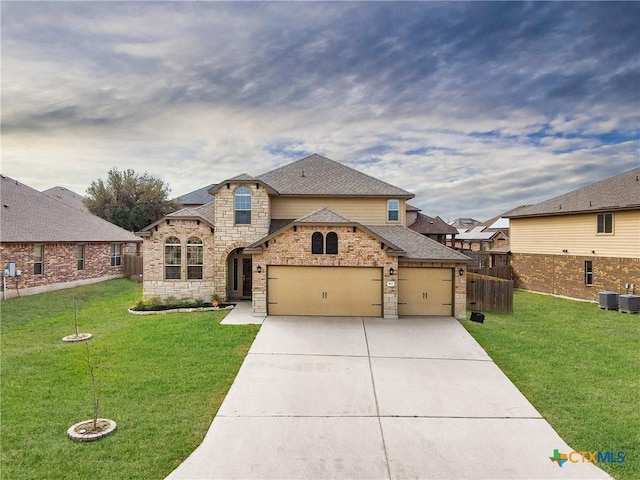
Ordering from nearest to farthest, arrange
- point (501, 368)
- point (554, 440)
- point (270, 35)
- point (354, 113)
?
point (554, 440) < point (501, 368) < point (270, 35) < point (354, 113)

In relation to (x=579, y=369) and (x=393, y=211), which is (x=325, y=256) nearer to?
(x=393, y=211)

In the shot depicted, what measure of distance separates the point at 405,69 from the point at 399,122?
3.27 meters

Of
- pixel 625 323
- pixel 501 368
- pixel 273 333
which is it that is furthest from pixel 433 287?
pixel 625 323

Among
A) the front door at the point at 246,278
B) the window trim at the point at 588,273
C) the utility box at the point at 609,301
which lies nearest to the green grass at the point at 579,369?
the utility box at the point at 609,301

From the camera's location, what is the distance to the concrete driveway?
547cm

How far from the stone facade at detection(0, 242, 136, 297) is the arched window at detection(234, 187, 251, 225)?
39.7 feet

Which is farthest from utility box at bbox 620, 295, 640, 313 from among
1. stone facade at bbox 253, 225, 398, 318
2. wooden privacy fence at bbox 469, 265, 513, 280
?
stone facade at bbox 253, 225, 398, 318

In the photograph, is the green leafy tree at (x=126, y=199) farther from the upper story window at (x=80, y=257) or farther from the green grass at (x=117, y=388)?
the green grass at (x=117, y=388)

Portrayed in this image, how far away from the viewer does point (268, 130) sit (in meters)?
18.9

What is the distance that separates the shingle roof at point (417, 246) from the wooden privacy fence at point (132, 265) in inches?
750

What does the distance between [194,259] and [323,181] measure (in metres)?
7.25

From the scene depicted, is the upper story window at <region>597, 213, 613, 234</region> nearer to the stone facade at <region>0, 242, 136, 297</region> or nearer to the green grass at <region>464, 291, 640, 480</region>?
the green grass at <region>464, 291, 640, 480</region>

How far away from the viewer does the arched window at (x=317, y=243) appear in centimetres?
1397

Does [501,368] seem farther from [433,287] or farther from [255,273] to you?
[255,273]
